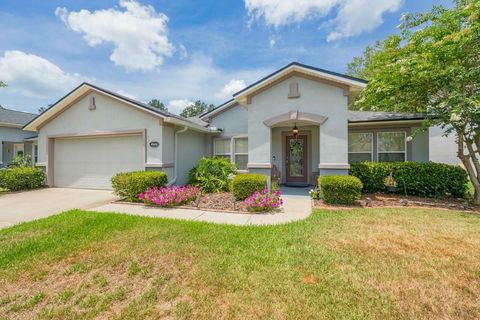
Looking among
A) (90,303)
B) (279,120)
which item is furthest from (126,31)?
(90,303)

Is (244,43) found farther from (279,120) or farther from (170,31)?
(279,120)

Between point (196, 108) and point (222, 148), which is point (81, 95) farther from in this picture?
point (196, 108)

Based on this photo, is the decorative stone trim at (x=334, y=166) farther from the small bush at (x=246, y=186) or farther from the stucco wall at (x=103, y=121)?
the stucco wall at (x=103, y=121)

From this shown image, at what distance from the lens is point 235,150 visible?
12.7 m

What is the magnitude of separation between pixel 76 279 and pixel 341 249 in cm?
443

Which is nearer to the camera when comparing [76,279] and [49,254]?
[76,279]

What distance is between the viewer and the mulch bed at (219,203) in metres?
7.22

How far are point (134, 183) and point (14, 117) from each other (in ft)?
60.5

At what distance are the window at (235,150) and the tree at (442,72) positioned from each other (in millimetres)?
6809

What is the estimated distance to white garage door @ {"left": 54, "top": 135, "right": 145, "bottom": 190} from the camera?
34.1 ft

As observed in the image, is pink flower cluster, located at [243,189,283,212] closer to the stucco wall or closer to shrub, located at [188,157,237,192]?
shrub, located at [188,157,237,192]

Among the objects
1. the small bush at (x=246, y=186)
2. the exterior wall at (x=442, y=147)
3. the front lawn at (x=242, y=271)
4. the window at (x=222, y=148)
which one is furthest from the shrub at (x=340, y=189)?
the exterior wall at (x=442, y=147)

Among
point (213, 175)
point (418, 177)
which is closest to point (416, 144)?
point (418, 177)

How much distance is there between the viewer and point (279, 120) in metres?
9.05
